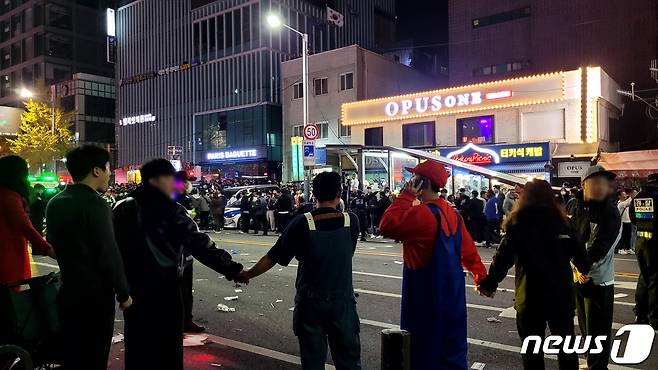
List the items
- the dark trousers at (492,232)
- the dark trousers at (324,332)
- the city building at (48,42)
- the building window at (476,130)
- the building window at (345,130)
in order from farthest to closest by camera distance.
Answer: the city building at (48,42), the building window at (345,130), the building window at (476,130), the dark trousers at (492,232), the dark trousers at (324,332)

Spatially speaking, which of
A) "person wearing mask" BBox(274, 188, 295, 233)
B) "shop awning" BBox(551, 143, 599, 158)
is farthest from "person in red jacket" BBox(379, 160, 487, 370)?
"shop awning" BBox(551, 143, 599, 158)

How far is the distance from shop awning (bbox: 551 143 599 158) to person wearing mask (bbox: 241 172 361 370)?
2275 centimetres

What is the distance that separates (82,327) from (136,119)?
2127 inches

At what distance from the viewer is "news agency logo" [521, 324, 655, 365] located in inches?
161

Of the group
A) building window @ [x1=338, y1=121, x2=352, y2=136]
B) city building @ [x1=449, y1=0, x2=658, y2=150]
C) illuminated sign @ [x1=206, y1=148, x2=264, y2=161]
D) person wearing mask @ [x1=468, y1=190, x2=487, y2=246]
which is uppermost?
city building @ [x1=449, y1=0, x2=658, y2=150]

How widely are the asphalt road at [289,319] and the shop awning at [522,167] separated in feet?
42.9

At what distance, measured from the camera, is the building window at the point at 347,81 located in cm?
3481

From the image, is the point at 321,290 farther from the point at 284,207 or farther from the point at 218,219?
the point at 218,219

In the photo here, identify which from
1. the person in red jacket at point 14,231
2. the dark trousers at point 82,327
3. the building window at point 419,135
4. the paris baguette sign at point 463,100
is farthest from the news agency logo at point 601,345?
the building window at point 419,135

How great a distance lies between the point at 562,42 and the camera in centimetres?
3525

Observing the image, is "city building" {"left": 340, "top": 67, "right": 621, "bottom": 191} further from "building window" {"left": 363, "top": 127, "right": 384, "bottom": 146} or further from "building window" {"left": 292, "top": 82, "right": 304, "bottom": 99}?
A: "building window" {"left": 292, "top": 82, "right": 304, "bottom": 99}

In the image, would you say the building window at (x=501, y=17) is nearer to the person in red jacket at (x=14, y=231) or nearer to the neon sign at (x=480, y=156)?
the neon sign at (x=480, y=156)

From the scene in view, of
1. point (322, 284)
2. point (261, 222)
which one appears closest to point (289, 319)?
point (322, 284)

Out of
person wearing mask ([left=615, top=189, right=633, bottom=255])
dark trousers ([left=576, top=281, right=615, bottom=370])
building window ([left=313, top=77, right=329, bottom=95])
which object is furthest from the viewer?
building window ([left=313, top=77, right=329, bottom=95])
